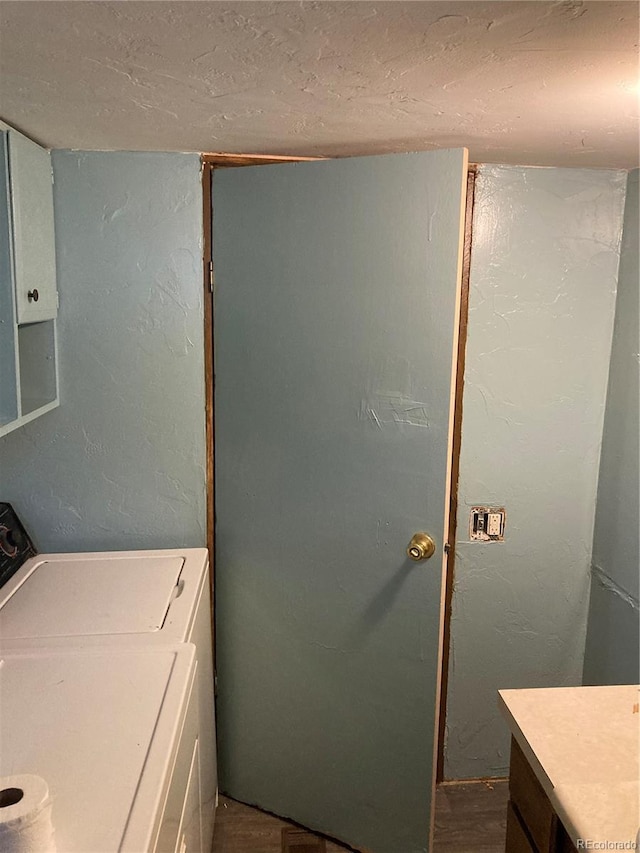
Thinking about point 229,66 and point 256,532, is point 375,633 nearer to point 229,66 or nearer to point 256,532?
point 256,532

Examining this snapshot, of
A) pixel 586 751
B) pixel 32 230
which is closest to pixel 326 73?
pixel 32 230

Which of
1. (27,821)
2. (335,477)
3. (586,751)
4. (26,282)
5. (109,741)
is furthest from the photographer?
(335,477)

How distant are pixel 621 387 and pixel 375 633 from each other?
103 cm

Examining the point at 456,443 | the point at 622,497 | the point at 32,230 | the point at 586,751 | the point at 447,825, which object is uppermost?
the point at 32,230

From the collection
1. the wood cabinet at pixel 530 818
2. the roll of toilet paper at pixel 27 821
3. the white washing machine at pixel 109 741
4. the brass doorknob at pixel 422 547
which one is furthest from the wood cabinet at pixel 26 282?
the wood cabinet at pixel 530 818

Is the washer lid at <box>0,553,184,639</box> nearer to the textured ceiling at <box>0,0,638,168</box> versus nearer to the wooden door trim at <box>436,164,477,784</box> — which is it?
the wooden door trim at <box>436,164,477,784</box>

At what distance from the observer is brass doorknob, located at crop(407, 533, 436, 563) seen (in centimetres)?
174

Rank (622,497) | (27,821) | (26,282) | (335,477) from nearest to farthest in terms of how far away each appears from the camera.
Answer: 1. (27,821)
2. (26,282)
3. (335,477)
4. (622,497)

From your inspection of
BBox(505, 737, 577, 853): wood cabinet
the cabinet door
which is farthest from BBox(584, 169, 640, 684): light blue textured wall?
the cabinet door

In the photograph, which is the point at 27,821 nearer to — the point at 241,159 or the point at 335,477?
the point at 335,477

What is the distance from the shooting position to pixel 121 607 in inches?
66.2

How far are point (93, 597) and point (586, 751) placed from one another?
120 centimetres

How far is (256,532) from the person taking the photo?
6.56 feet

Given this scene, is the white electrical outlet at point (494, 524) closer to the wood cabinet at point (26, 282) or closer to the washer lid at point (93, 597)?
the washer lid at point (93, 597)
